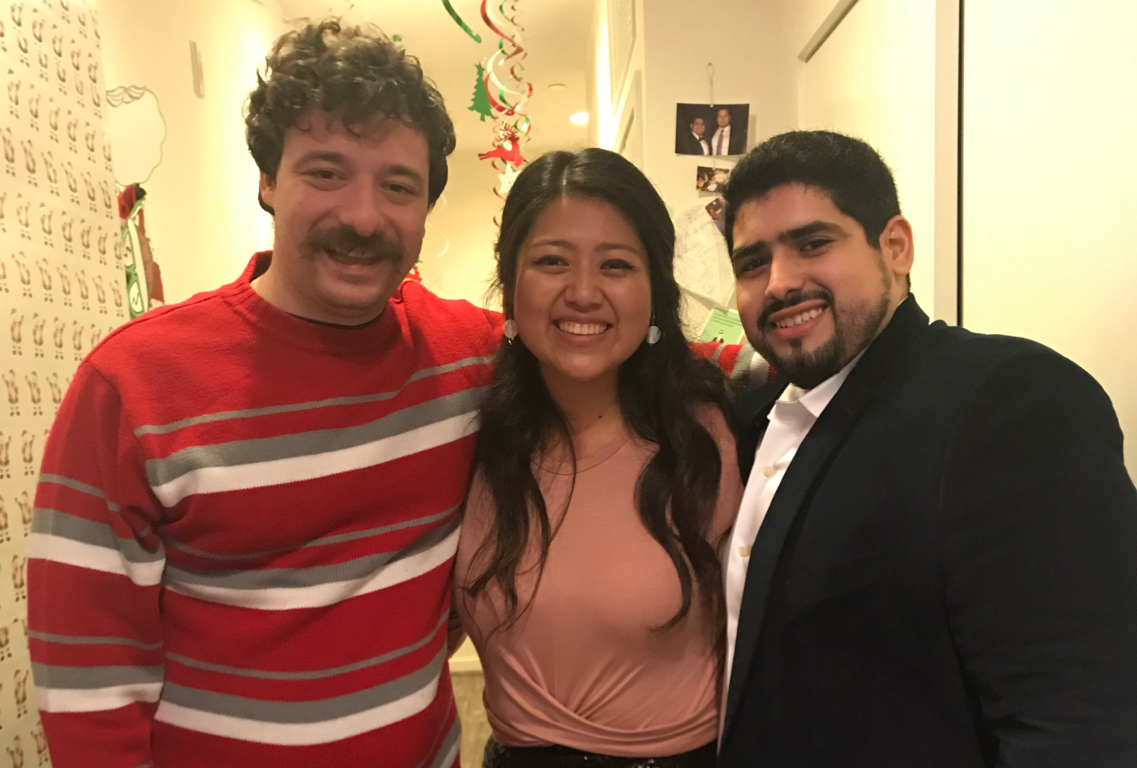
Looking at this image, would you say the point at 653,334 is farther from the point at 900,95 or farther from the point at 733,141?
the point at 733,141

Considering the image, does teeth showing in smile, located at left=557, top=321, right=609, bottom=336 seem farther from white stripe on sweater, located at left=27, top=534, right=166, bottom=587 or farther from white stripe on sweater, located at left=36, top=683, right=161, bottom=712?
white stripe on sweater, located at left=36, top=683, right=161, bottom=712

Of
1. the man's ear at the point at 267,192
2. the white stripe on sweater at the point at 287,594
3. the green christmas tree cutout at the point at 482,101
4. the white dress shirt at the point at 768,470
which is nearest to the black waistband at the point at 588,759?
the white dress shirt at the point at 768,470

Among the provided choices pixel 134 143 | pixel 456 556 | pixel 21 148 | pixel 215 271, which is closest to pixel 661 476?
pixel 456 556

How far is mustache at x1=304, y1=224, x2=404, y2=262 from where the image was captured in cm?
100

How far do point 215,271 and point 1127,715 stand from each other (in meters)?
2.81

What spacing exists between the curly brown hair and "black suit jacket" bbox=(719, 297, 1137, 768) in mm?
801

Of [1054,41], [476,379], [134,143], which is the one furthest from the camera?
[134,143]

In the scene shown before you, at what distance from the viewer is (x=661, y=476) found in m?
1.15

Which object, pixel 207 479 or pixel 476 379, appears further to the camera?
pixel 476 379

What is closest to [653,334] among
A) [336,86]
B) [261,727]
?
[336,86]

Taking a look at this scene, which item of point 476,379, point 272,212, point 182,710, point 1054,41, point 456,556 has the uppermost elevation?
point 1054,41

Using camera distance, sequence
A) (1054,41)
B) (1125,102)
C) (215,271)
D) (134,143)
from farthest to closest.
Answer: (215,271) < (134,143) < (1054,41) < (1125,102)

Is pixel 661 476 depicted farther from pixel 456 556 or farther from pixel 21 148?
pixel 21 148

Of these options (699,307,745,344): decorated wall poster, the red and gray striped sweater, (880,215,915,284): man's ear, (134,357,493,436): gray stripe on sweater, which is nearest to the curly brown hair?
the red and gray striped sweater
